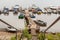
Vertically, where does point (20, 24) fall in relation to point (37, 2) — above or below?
below

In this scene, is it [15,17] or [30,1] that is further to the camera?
[30,1]

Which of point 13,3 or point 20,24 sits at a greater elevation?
point 13,3

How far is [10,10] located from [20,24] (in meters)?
1.29

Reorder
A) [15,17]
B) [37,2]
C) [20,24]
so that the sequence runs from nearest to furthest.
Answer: [20,24] → [15,17] → [37,2]

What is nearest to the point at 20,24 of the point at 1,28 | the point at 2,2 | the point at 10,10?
the point at 1,28

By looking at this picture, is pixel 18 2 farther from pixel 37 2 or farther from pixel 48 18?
pixel 48 18

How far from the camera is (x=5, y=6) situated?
29.4 ft

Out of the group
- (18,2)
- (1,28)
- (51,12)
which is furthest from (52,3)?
(1,28)

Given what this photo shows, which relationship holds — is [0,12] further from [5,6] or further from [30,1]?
[30,1]

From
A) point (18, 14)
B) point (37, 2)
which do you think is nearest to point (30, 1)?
point (37, 2)

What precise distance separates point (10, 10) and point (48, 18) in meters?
1.71

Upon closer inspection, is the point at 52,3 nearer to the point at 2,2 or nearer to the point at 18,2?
the point at 18,2

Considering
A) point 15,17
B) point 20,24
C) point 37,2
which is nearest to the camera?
point 20,24

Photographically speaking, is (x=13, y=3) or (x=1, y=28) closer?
(x=1, y=28)
